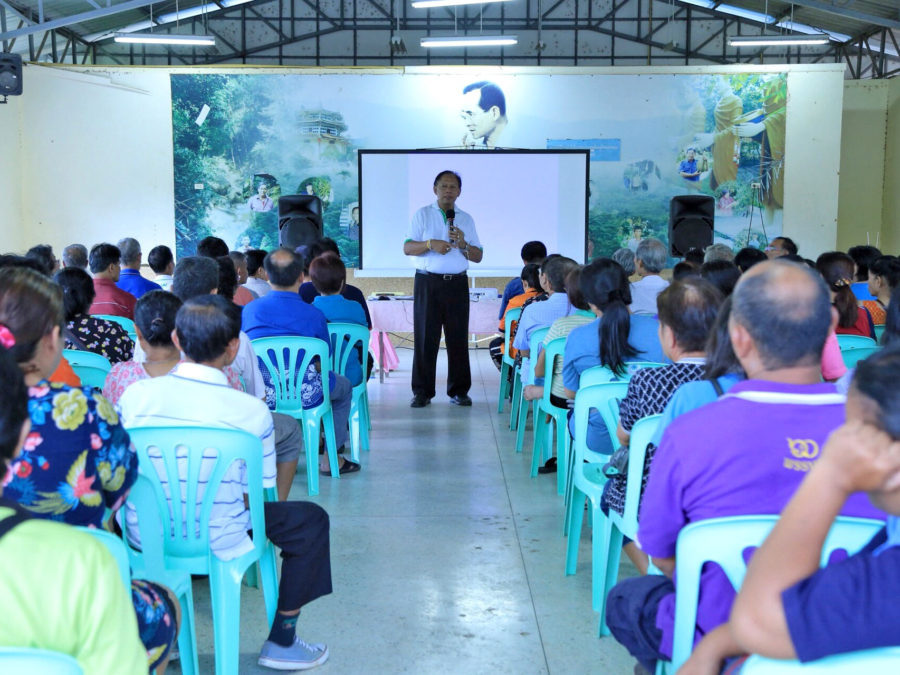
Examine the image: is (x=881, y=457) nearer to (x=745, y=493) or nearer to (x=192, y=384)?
(x=745, y=493)

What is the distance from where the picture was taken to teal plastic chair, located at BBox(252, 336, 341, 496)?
13.1 feet

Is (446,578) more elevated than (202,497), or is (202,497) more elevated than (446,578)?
(202,497)

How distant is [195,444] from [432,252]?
4.20 m

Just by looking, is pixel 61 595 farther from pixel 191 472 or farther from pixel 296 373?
pixel 296 373

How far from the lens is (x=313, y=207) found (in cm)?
857

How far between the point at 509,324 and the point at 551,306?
83 centimetres

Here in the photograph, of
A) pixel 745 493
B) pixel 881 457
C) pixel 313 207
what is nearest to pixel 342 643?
pixel 745 493

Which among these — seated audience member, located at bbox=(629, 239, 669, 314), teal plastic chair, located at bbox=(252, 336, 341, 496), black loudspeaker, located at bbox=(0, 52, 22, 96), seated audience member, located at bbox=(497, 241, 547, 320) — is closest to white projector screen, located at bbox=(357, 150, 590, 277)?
seated audience member, located at bbox=(497, 241, 547, 320)

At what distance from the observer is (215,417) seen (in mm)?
2334

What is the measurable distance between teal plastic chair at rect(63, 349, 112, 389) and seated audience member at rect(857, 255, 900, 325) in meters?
3.33

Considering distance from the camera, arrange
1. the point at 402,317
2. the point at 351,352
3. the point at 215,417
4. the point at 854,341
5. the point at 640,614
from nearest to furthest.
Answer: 1. the point at 640,614
2. the point at 215,417
3. the point at 854,341
4. the point at 351,352
5. the point at 402,317

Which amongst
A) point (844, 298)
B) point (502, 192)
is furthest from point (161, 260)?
point (502, 192)

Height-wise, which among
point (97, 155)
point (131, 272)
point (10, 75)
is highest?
point (10, 75)

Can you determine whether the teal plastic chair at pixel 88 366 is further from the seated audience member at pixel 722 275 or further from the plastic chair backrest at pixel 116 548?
the seated audience member at pixel 722 275
